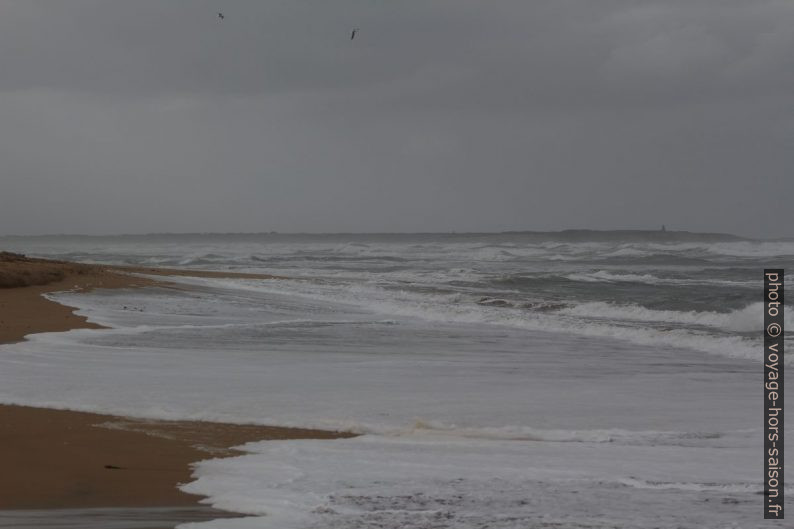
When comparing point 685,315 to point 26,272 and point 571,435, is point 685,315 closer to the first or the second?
point 571,435

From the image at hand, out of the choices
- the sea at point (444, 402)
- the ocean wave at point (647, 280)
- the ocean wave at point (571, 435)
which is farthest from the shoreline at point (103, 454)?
the ocean wave at point (647, 280)

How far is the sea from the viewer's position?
4.43m

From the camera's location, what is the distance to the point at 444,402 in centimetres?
729

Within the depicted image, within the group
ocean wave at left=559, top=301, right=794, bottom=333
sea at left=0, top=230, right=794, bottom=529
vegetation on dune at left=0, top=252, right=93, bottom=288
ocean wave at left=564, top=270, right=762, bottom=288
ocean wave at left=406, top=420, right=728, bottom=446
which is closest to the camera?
sea at left=0, top=230, right=794, bottom=529

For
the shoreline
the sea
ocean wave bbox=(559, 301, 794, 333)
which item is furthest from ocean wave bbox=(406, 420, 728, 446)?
ocean wave bbox=(559, 301, 794, 333)

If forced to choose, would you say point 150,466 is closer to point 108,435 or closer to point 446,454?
point 108,435

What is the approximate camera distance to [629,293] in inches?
902

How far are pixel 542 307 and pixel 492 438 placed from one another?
12.4 m

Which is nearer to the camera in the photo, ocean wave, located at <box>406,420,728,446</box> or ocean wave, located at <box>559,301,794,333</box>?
ocean wave, located at <box>406,420,728,446</box>

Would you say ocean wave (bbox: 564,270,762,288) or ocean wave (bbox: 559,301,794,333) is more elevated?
ocean wave (bbox: 564,270,762,288)

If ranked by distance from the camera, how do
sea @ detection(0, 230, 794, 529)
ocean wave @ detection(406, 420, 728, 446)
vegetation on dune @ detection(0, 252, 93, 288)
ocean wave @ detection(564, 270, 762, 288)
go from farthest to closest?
1. ocean wave @ detection(564, 270, 762, 288)
2. vegetation on dune @ detection(0, 252, 93, 288)
3. ocean wave @ detection(406, 420, 728, 446)
4. sea @ detection(0, 230, 794, 529)

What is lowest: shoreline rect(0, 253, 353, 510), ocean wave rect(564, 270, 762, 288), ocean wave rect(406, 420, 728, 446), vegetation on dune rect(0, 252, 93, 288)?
ocean wave rect(406, 420, 728, 446)

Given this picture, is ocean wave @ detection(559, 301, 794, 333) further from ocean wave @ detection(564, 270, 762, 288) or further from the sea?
ocean wave @ detection(564, 270, 762, 288)

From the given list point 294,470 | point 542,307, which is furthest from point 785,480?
point 542,307
